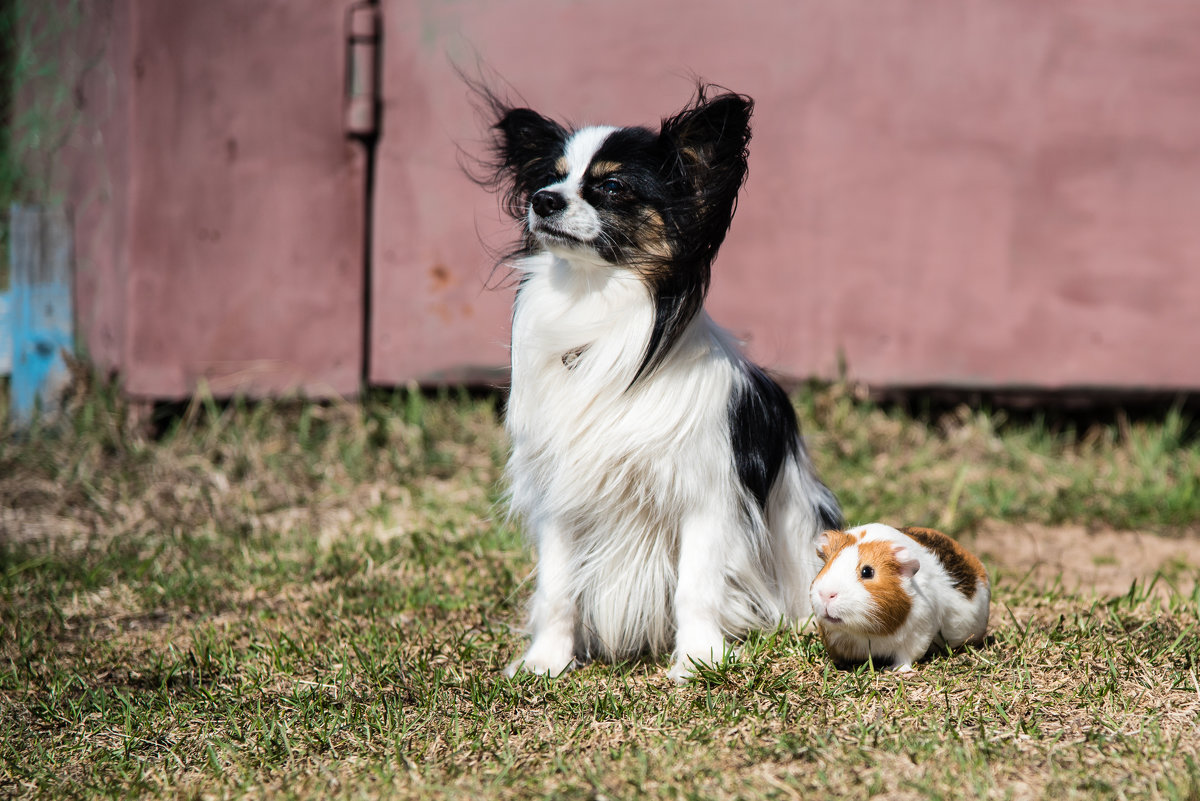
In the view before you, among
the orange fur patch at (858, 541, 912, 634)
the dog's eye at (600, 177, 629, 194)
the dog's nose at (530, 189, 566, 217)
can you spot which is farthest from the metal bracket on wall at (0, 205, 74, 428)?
the orange fur patch at (858, 541, 912, 634)

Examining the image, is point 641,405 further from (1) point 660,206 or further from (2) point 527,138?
(2) point 527,138

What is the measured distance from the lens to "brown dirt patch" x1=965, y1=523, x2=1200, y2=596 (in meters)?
3.79

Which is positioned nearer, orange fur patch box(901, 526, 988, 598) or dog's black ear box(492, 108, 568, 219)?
orange fur patch box(901, 526, 988, 598)

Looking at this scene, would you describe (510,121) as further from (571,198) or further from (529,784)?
(529,784)

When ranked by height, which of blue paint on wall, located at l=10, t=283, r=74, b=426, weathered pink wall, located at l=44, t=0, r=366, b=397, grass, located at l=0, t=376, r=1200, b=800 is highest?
weathered pink wall, located at l=44, t=0, r=366, b=397

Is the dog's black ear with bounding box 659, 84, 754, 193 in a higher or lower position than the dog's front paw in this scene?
higher

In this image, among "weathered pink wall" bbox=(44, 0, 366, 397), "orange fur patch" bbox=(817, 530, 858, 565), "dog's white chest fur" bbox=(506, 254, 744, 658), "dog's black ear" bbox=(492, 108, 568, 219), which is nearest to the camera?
"orange fur patch" bbox=(817, 530, 858, 565)

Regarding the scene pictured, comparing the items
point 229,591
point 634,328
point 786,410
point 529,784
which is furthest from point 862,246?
point 529,784

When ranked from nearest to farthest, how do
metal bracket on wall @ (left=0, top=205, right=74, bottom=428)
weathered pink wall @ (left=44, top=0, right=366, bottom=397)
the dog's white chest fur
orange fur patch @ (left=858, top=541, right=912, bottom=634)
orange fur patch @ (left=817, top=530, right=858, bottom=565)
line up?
1. orange fur patch @ (left=858, top=541, right=912, bottom=634)
2. orange fur patch @ (left=817, top=530, right=858, bottom=565)
3. the dog's white chest fur
4. weathered pink wall @ (left=44, top=0, right=366, bottom=397)
5. metal bracket on wall @ (left=0, top=205, right=74, bottom=428)

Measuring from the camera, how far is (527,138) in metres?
2.98

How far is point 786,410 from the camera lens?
2.96m

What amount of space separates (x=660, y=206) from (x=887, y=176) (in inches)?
110

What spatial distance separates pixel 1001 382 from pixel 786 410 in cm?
270

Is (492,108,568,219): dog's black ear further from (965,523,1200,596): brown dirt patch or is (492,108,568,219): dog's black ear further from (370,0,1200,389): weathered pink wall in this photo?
(965,523,1200,596): brown dirt patch
